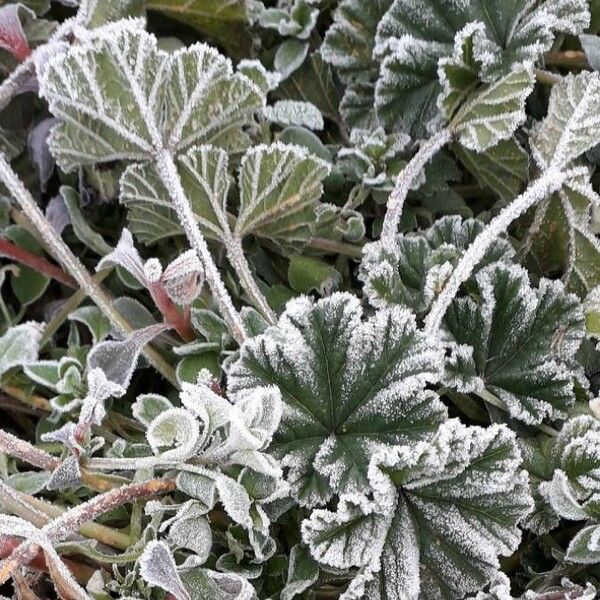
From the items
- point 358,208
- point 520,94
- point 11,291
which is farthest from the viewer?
point 11,291

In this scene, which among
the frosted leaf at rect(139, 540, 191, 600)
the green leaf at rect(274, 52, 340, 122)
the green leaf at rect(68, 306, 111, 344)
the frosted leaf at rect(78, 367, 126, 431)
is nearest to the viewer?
the frosted leaf at rect(139, 540, 191, 600)

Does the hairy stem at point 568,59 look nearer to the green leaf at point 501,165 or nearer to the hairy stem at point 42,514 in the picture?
the green leaf at point 501,165

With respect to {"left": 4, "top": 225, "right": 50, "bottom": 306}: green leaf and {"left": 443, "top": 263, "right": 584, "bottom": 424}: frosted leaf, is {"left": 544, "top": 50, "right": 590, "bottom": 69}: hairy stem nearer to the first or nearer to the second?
{"left": 443, "top": 263, "right": 584, "bottom": 424}: frosted leaf

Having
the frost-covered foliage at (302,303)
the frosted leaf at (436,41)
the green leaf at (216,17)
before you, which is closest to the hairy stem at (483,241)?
the frost-covered foliage at (302,303)

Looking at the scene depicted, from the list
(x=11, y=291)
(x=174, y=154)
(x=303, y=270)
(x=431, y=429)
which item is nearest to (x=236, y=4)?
(x=174, y=154)

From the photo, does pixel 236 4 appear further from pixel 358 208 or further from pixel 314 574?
pixel 314 574

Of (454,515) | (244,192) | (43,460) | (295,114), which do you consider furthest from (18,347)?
(454,515)

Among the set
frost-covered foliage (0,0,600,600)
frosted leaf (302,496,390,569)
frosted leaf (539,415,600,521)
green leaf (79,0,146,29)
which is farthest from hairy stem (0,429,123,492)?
green leaf (79,0,146,29)
